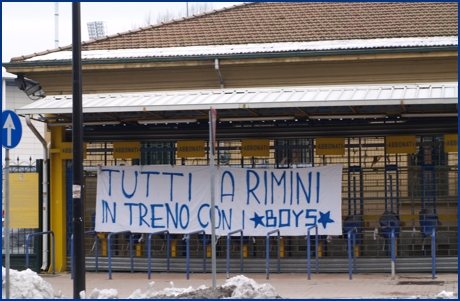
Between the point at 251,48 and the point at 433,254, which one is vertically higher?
the point at 251,48

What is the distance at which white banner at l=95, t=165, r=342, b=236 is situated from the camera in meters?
15.4

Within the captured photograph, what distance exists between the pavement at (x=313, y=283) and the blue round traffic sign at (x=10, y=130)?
2944 mm

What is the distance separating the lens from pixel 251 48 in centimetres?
1831

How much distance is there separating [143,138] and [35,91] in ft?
12.9

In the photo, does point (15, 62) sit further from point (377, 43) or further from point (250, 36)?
point (377, 43)

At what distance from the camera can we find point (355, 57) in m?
17.2

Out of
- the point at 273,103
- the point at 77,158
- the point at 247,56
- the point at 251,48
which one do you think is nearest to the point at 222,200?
the point at 273,103

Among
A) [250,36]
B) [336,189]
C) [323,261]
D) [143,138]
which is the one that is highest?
[250,36]

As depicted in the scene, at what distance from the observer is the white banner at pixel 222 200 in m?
15.4

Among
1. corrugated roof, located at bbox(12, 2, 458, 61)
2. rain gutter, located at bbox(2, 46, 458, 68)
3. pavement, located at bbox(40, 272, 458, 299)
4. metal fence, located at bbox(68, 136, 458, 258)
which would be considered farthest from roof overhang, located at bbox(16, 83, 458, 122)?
corrugated roof, located at bbox(12, 2, 458, 61)

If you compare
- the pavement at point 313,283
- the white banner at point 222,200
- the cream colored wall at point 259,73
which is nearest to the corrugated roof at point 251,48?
the cream colored wall at point 259,73

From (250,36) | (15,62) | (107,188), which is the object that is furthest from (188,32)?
(107,188)

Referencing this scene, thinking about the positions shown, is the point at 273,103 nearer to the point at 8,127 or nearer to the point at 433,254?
the point at 433,254

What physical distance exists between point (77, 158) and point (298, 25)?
997cm
